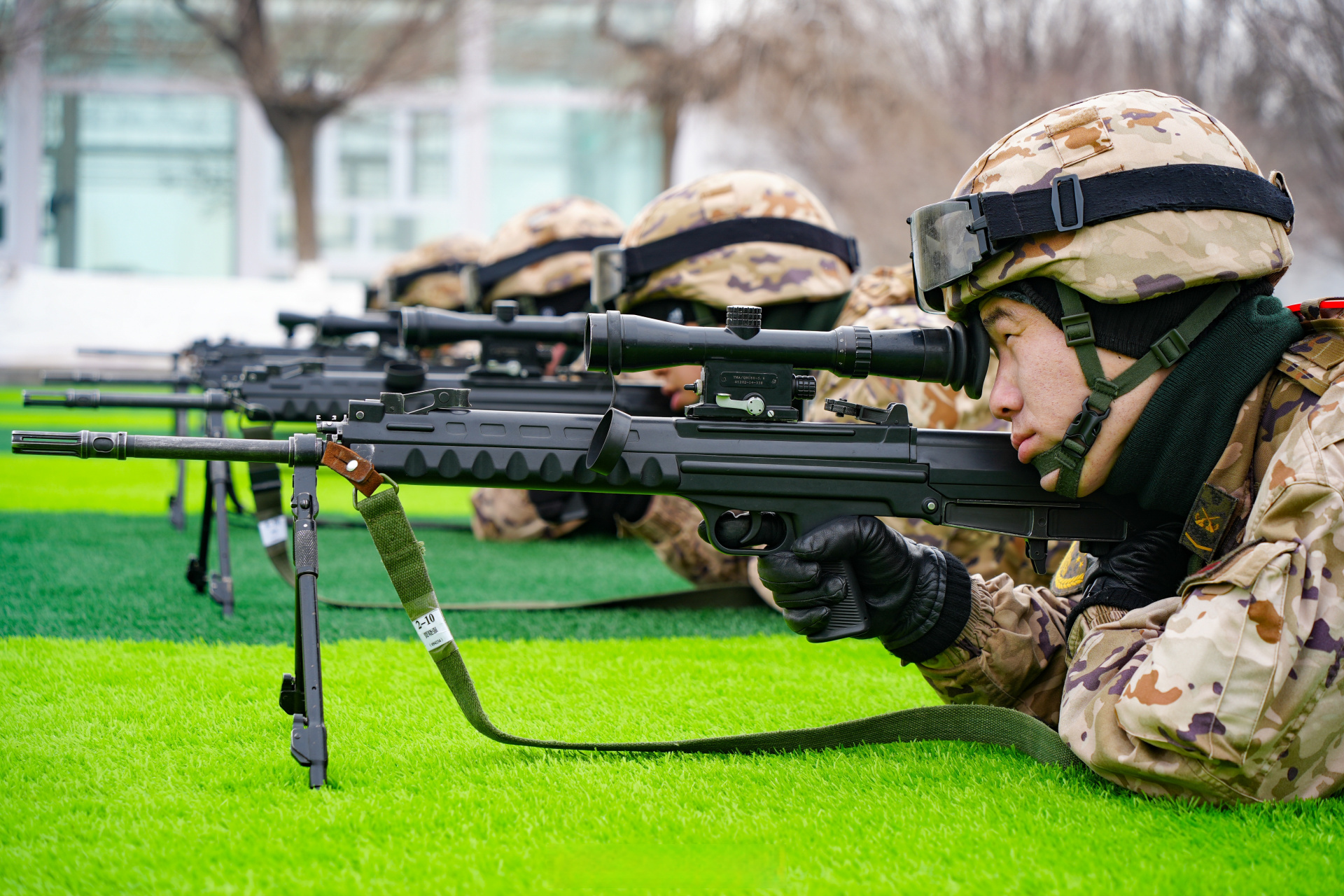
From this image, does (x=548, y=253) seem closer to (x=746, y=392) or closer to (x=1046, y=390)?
(x=746, y=392)

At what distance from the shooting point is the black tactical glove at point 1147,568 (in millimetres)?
2473

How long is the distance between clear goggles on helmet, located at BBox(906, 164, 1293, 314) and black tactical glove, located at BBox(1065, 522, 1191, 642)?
0.70 metres

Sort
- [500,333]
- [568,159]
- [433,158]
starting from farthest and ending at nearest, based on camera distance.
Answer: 1. [568,159]
2. [433,158]
3. [500,333]

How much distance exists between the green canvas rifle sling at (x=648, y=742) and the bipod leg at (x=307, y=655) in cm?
9

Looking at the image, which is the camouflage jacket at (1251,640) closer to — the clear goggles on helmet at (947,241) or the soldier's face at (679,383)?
the clear goggles on helmet at (947,241)

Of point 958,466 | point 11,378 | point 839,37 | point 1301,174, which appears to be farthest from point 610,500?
point 839,37

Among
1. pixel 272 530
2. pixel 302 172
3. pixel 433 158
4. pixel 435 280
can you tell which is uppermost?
pixel 433 158

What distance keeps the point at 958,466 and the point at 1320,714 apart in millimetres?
852

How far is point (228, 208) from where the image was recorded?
2147 centimetres

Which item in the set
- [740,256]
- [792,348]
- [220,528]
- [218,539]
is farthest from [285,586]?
[792,348]

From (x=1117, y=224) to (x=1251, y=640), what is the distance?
2.71 ft

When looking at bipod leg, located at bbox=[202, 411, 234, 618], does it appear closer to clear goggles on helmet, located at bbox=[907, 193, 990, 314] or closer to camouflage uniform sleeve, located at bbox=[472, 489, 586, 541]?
camouflage uniform sleeve, located at bbox=[472, 489, 586, 541]

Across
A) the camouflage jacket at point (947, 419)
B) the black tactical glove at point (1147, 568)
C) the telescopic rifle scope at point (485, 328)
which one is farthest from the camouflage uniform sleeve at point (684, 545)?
the black tactical glove at point (1147, 568)

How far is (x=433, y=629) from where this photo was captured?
2395 mm
